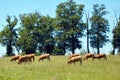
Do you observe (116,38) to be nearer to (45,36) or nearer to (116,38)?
(116,38)

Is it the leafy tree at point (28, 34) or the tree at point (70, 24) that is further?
the leafy tree at point (28, 34)

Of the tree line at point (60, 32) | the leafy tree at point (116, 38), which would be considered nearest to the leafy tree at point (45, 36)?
the tree line at point (60, 32)

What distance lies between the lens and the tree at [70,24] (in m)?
84.2

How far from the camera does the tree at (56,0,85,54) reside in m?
84.2

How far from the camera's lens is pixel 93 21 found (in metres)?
87.5

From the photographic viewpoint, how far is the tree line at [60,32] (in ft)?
278

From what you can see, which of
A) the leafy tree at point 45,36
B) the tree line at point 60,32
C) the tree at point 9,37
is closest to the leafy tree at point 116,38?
the tree line at point 60,32

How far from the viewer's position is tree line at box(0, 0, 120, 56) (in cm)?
8481

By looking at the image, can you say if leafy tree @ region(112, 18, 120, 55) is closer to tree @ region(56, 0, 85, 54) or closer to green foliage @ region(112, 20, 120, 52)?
green foliage @ region(112, 20, 120, 52)

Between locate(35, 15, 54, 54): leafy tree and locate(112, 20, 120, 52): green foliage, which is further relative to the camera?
locate(35, 15, 54, 54): leafy tree

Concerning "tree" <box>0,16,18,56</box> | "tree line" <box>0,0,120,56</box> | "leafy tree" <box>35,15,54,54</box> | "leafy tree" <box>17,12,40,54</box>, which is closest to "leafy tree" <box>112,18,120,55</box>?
"tree line" <box>0,0,120,56</box>

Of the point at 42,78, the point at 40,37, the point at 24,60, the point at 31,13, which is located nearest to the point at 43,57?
the point at 24,60

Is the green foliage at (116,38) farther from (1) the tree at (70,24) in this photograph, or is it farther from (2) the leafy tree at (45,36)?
(2) the leafy tree at (45,36)

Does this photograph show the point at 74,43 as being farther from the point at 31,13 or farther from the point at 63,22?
the point at 31,13
